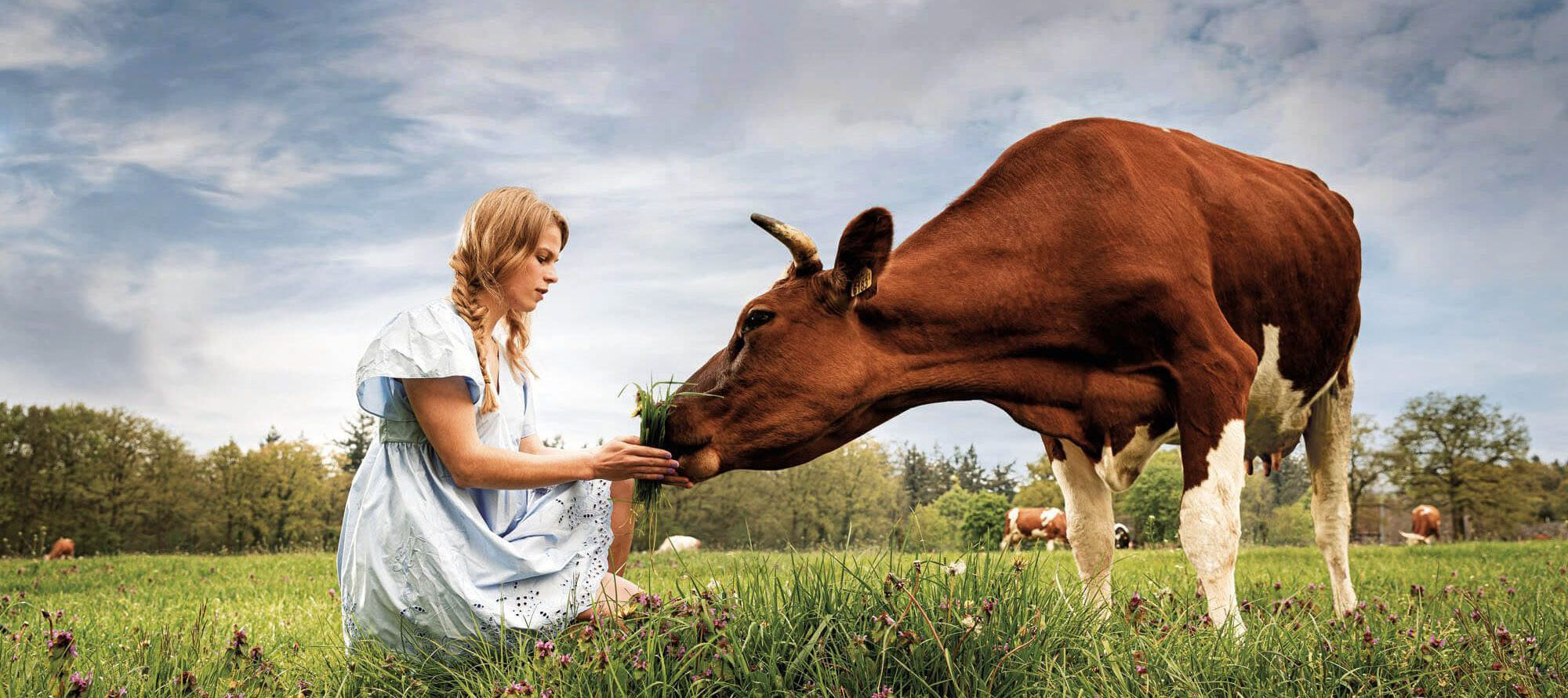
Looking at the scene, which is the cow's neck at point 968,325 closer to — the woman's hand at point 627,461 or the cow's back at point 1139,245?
the cow's back at point 1139,245

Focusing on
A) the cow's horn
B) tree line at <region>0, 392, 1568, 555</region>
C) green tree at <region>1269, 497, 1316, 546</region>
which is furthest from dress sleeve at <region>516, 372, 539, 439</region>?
green tree at <region>1269, 497, 1316, 546</region>

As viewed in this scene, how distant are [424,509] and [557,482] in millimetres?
488

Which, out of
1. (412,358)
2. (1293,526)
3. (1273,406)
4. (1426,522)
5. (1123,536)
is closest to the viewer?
(412,358)

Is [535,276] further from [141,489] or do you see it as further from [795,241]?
[141,489]

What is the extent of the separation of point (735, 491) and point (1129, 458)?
29.6m

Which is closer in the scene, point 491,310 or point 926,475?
point 491,310

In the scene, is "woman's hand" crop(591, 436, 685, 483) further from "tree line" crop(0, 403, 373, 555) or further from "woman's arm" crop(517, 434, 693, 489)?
"tree line" crop(0, 403, 373, 555)

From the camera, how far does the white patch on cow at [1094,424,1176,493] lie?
15.3 feet

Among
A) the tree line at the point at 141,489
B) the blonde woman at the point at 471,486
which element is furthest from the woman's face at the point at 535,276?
the tree line at the point at 141,489

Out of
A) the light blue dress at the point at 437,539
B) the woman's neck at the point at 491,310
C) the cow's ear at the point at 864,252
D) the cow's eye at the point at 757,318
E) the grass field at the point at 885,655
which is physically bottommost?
the grass field at the point at 885,655

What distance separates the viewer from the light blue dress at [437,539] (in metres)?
3.56

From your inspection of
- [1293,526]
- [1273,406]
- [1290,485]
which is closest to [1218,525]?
[1273,406]

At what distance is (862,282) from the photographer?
4285 millimetres

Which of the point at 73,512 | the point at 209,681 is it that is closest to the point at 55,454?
the point at 73,512
